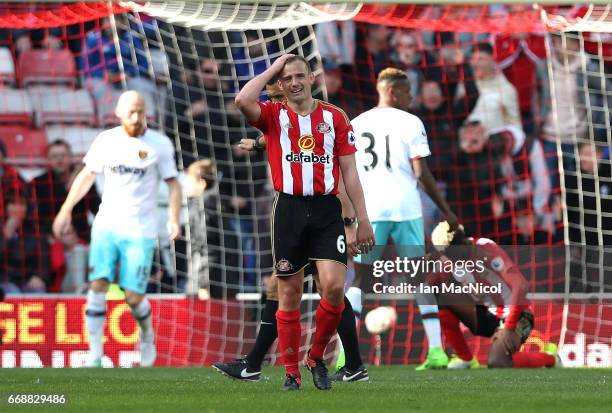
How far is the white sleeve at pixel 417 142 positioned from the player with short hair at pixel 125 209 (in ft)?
6.28

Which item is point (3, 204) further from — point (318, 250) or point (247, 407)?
point (247, 407)

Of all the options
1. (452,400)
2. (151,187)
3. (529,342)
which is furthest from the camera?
(529,342)

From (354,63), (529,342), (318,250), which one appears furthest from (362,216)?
(354,63)

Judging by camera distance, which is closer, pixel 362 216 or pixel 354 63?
pixel 362 216

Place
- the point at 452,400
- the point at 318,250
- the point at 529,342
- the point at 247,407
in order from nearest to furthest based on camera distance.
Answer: the point at 247,407 < the point at 452,400 < the point at 318,250 < the point at 529,342

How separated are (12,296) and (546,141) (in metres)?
5.77

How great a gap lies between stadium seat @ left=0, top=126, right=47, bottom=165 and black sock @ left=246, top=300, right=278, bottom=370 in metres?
6.63

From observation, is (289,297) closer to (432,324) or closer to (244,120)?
(432,324)

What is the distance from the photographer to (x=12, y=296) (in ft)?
39.3

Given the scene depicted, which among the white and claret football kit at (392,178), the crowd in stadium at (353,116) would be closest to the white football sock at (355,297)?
the white and claret football kit at (392,178)

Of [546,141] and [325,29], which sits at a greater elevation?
[325,29]

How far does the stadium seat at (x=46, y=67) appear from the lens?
14805 millimetres

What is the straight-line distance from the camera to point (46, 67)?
14844 mm

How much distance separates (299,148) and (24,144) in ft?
25.7
